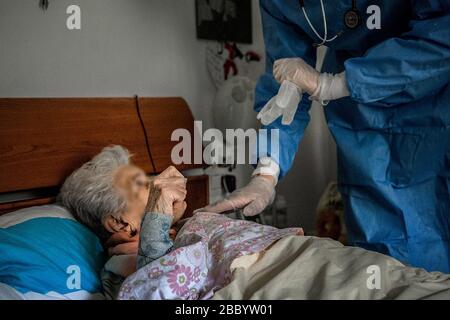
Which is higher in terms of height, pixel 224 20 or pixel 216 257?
pixel 224 20

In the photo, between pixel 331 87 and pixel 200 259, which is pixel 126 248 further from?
pixel 331 87

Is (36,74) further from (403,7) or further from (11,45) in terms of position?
(403,7)

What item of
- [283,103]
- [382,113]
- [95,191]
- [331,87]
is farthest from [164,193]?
[382,113]

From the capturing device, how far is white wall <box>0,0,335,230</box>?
4.11 ft

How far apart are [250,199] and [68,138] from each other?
0.57m

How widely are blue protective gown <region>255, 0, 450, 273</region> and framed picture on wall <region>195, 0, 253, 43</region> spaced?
412 mm

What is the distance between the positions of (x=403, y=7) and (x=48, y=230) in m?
1.03

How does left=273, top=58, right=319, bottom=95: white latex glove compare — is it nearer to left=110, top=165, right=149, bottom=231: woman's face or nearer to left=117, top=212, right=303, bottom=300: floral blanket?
left=117, top=212, right=303, bottom=300: floral blanket

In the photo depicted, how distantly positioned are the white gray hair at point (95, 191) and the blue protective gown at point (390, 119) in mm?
502

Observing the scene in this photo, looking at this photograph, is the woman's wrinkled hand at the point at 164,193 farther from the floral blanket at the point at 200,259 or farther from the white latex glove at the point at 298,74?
the white latex glove at the point at 298,74

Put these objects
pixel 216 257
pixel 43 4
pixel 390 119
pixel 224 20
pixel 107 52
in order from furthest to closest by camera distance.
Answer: pixel 224 20, pixel 107 52, pixel 43 4, pixel 390 119, pixel 216 257

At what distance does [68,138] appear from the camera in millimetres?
1293

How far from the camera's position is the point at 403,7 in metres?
1.10
